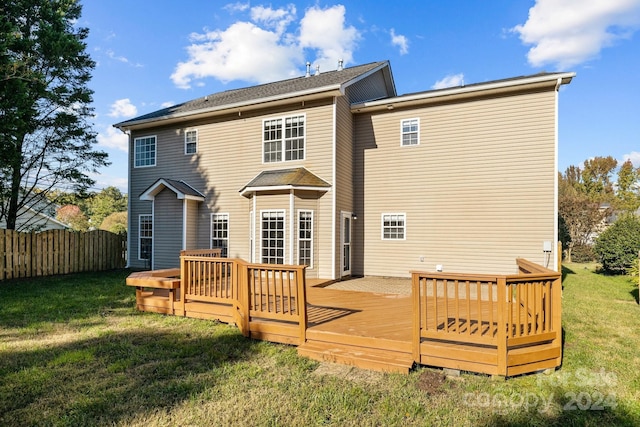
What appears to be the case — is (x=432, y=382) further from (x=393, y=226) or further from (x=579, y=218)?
(x=579, y=218)

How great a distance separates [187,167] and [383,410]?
11436mm

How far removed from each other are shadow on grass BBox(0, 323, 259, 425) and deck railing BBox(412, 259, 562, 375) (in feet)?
7.95

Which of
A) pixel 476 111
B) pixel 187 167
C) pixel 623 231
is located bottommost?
pixel 623 231

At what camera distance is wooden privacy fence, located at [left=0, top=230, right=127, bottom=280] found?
10.2m

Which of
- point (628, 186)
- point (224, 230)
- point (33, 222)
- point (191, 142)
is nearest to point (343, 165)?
point (224, 230)

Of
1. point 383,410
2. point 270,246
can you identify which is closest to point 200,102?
point 270,246

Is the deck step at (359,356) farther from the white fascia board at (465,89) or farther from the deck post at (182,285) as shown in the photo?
the white fascia board at (465,89)

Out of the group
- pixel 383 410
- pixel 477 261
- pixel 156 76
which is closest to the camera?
pixel 383 410

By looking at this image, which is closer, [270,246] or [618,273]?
[270,246]

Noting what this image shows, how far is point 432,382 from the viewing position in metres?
3.56

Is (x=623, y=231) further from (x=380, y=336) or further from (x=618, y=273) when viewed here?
(x=380, y=336)

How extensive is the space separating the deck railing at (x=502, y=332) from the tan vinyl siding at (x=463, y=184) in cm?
610

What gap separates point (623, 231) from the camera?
1250 centimetres

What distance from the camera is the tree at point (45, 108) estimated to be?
9.22 metres
